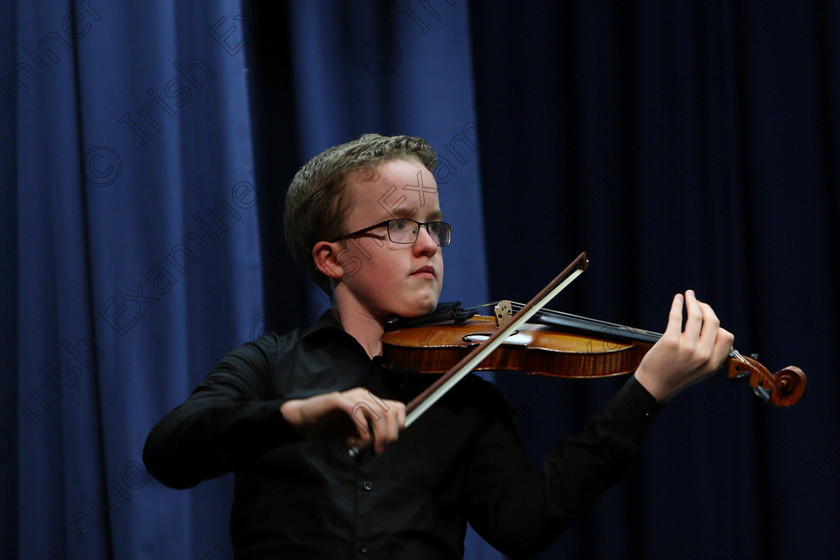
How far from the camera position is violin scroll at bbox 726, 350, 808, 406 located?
0.94 metres

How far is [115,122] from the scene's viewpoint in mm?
1499

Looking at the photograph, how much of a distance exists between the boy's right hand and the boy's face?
0.36m

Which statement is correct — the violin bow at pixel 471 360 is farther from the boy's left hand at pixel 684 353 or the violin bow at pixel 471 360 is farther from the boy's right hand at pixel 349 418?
the boy's left hand at pixel 684 353

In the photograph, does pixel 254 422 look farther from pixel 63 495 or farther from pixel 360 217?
pixel 63 495

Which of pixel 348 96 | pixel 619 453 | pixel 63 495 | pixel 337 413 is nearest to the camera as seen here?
pixel 337 413

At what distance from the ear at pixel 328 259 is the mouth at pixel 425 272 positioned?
0.44 ft

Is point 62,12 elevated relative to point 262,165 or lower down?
elevated

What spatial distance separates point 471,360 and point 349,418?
0.62 ft

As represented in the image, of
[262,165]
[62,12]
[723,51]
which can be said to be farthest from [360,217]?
[723,51]

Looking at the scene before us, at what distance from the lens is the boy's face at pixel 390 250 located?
120 centimetres

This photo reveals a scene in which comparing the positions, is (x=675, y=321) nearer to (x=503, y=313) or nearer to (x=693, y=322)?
(x=693, y=322)

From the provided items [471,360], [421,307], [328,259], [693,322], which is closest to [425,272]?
[421,307]

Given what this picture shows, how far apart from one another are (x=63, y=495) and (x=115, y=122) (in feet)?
2.32

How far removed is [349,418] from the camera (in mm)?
816
